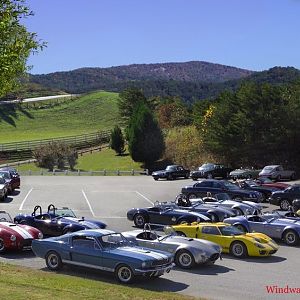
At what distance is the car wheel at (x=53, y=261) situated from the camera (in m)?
15.0

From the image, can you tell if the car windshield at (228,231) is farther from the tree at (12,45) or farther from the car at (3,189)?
the car at (3,189)

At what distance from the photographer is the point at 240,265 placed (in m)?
16.8

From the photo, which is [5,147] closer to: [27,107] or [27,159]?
[27,159]

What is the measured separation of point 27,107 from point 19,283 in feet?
380

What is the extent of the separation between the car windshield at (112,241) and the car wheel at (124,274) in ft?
2.81

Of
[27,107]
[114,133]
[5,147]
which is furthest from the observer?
[27,107]

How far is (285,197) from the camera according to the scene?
30250 mm

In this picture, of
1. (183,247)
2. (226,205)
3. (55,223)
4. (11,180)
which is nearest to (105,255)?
(183,247)

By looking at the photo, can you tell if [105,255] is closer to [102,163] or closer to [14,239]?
[14,239]

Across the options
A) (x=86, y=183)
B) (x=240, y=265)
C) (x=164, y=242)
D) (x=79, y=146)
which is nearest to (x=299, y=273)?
(x=240, y=265)

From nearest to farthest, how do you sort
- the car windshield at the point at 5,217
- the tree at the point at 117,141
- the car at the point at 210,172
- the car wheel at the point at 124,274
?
the car wheel at the point at 124,274 → the car windshield at the point at 5,217 → the car at the point at 210,172 → the tree at the point at 117,141

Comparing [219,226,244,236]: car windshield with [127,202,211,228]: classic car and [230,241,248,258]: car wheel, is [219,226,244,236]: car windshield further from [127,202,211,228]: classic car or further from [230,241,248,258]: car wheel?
[127,202,211,228]: classic car

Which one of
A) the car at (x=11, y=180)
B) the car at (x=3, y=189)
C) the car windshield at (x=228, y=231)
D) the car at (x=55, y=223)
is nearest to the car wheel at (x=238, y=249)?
→ the car windshield at (x=228, y=231)

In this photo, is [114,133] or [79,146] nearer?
[114,133]
